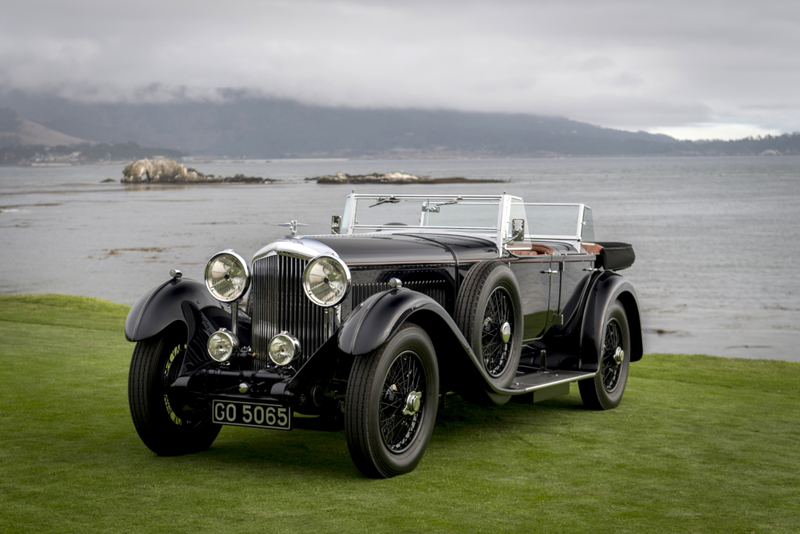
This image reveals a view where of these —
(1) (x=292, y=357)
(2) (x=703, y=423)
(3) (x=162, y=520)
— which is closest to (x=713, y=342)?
(2) (x=703, y=423)

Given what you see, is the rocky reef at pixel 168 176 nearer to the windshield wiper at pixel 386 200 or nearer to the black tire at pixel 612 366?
the windshield wiper at pixel 386 200

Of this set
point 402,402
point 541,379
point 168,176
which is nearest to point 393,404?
point 402,402

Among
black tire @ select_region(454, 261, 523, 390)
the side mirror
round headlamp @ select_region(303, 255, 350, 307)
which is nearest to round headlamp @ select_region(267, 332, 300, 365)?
round headlamp @ select_region(303, 255, 350, 307)

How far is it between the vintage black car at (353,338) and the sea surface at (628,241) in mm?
9646

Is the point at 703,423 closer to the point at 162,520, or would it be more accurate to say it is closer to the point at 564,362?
the point at 564,362

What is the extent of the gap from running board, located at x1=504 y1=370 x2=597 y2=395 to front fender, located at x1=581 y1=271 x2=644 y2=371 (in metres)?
0.18

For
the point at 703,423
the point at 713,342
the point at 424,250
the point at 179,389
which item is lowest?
the point at 713,342

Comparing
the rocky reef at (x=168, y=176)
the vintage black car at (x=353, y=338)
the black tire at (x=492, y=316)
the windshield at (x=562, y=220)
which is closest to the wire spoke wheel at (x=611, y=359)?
the vintage black car at (x=353, y=338)

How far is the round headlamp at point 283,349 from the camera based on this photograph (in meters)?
4.82

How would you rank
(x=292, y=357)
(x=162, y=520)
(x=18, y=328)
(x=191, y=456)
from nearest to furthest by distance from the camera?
(x=162, y=520) → (x=292, y=357) → (x=191, y=456) → (x=18, y=328)

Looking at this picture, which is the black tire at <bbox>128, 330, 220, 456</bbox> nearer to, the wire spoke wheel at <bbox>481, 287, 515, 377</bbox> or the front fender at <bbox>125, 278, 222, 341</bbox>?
the front fender at <bbox>125, 278, 222, 341</bbox>

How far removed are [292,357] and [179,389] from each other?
29.8 inches

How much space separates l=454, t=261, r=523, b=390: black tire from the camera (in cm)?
541

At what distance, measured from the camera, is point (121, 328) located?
1178cm
